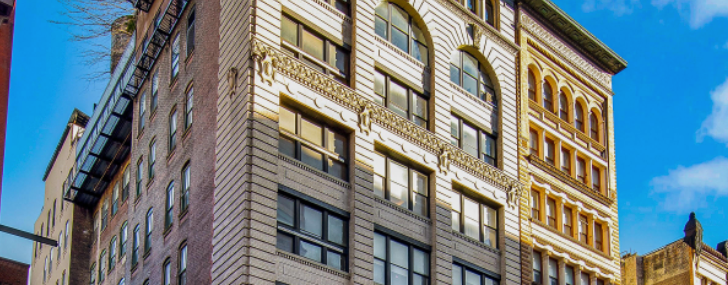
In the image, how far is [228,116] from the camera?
41.5 m

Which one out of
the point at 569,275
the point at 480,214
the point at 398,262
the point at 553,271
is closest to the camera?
the point at 398,262

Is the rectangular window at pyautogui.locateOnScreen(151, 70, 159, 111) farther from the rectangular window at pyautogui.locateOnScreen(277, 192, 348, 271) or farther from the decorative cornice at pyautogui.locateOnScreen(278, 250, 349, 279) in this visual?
the decorative cornice at pyautogui.locateOnScreen(278, 250, 349, 279)

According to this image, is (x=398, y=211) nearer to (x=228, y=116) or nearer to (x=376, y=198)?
(x=376, y=198)

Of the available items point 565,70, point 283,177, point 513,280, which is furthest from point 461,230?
point 565,70

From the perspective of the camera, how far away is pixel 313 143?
41688 mm

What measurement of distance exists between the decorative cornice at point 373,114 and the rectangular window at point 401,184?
1241mm

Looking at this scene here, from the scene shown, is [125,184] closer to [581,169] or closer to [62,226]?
[62,226]

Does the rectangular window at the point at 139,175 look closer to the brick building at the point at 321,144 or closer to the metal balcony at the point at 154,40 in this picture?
the brick building at the point at 321,144

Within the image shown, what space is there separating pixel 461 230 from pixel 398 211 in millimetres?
4313

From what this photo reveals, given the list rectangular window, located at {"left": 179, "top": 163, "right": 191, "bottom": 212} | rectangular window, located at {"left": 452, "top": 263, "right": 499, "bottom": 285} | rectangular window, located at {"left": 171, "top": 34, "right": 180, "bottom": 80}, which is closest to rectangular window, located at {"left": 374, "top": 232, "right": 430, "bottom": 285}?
rectangular window, located at {"left": 452, "top": 263, "right": 499, "bottom": 285}

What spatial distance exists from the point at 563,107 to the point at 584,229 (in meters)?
6.41

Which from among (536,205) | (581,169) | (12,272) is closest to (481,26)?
(536,205)

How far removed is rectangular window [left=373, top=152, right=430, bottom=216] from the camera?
4409 centimetres

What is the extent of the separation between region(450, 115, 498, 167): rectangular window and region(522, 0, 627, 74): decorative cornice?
8.69 metres
